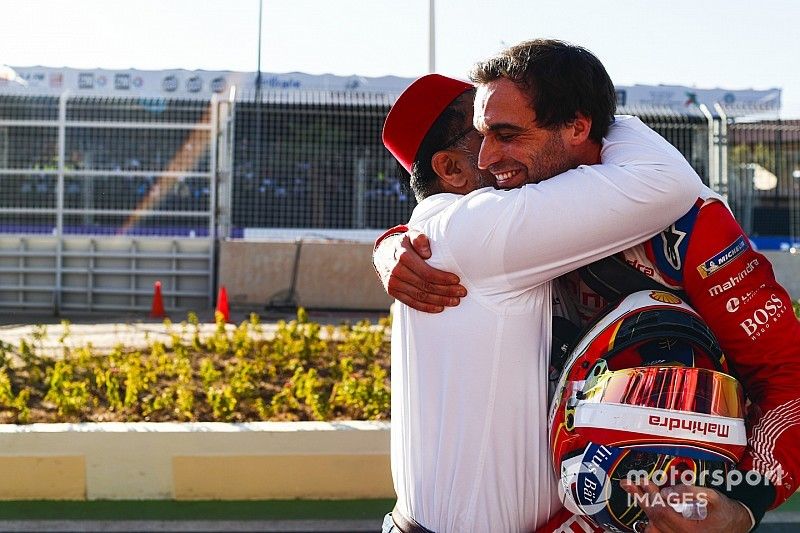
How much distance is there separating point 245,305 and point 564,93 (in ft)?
39.4

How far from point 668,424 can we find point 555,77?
0.67 metres

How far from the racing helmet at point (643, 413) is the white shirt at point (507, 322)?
0.12 metres

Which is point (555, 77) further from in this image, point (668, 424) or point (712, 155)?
point (712, 155)

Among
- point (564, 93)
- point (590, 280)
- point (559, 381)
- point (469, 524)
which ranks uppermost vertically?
point (564, 93)

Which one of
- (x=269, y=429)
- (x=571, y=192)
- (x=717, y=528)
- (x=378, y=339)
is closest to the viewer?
(x=717, y=528)

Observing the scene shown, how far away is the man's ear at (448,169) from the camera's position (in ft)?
7.17

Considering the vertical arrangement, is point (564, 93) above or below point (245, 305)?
above

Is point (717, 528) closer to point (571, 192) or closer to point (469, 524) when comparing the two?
point (469, 524)

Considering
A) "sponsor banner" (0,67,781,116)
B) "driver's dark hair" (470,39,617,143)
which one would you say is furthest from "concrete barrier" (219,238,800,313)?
"driver's dark hair" (470,39,617,143)

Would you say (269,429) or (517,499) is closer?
(517,499)

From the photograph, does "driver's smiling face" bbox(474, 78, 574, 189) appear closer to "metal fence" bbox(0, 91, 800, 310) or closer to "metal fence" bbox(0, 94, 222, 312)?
"metal fence" bbox(0, 91, 800, 310)

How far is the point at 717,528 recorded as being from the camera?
1.65 meters

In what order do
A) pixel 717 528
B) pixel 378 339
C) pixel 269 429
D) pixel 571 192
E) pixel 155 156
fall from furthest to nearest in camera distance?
pixel 155 156 < pixel 378 339 < pixel 269 429 < pixel 571 192 < pixel 717 528

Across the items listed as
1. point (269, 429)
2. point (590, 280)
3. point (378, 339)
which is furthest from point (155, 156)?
point (590, 280)
